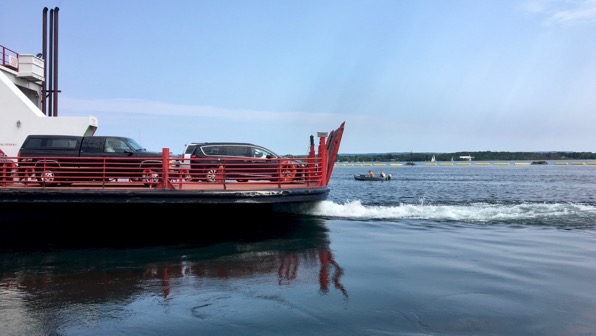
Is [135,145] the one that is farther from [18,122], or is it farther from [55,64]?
[55,64]

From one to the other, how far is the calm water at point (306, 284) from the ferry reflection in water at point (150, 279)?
0.09ft

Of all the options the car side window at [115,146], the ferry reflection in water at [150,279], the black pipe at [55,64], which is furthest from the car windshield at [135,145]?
the black pipe at [55,64]

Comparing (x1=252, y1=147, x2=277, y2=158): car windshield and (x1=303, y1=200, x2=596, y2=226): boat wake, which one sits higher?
(x1=252, y1=147, x2=277, y2=158): car windshield

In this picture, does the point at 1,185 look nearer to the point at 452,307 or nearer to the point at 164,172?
the point at 164,172

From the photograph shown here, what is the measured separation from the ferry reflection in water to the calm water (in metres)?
0.03

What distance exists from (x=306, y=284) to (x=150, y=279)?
252cm

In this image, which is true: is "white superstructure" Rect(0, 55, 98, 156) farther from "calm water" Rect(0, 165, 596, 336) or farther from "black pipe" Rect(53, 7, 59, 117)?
"calm water" Rect(0, 165, 596, 336)

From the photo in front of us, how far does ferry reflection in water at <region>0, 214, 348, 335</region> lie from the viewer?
225 inches

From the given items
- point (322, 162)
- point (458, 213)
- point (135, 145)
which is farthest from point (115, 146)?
point (458, 213)

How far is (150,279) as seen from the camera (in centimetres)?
745

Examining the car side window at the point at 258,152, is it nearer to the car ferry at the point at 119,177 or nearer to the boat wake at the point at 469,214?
the car ferry at the point at 119,177

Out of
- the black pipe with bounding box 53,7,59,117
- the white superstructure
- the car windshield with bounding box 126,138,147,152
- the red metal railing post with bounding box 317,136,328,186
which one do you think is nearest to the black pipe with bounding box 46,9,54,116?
the black pipe with bounding box 53,7,59,117

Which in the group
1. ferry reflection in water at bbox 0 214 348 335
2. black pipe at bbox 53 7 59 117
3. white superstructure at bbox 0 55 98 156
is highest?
black pipe at bbox 53 7 59 117

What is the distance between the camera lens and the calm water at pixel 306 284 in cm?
533
